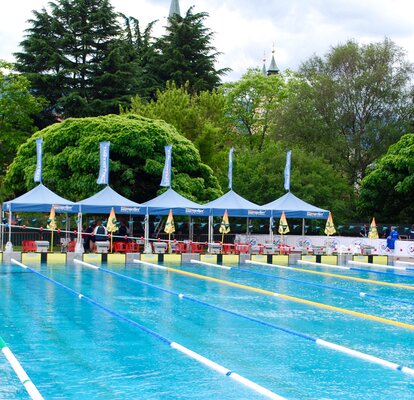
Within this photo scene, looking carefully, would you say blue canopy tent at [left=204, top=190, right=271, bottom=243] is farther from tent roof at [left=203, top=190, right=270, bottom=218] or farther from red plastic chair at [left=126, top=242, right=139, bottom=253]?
red plastic chair at [left=126, top=242, right=139, bottom=253]

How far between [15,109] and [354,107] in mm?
24780

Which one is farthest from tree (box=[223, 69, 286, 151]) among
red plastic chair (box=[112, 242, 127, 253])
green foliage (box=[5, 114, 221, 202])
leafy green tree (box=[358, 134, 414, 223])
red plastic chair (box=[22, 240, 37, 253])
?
red plastic chair (box=[22, 240, 37, 253])

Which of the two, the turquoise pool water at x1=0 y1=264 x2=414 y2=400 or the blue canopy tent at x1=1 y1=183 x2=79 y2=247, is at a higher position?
the blue canopy tent at x1=1 y1=183 x2=79 y2=247

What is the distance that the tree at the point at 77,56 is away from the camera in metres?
55.2

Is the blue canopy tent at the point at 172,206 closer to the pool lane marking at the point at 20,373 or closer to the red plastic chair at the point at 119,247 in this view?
the red plastic chair at the point at 119,247

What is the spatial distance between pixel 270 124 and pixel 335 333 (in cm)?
5118

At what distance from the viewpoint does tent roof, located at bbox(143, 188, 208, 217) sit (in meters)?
35.5

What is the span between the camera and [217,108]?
196 feet

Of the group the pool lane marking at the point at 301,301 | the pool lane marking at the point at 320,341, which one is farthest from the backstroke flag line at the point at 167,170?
the pool lane marking at the point at 320,341

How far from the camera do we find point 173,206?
35.5m

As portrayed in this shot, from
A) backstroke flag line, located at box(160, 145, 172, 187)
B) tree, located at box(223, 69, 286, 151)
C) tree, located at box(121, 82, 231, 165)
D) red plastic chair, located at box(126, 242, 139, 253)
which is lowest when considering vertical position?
red plastic chair, located at box(126, 242, 139, 253)

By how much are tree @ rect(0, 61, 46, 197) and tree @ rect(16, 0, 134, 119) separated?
1.76 meters

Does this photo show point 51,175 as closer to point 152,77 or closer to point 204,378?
point 152,77

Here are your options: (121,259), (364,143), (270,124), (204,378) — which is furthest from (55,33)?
(204,378)
